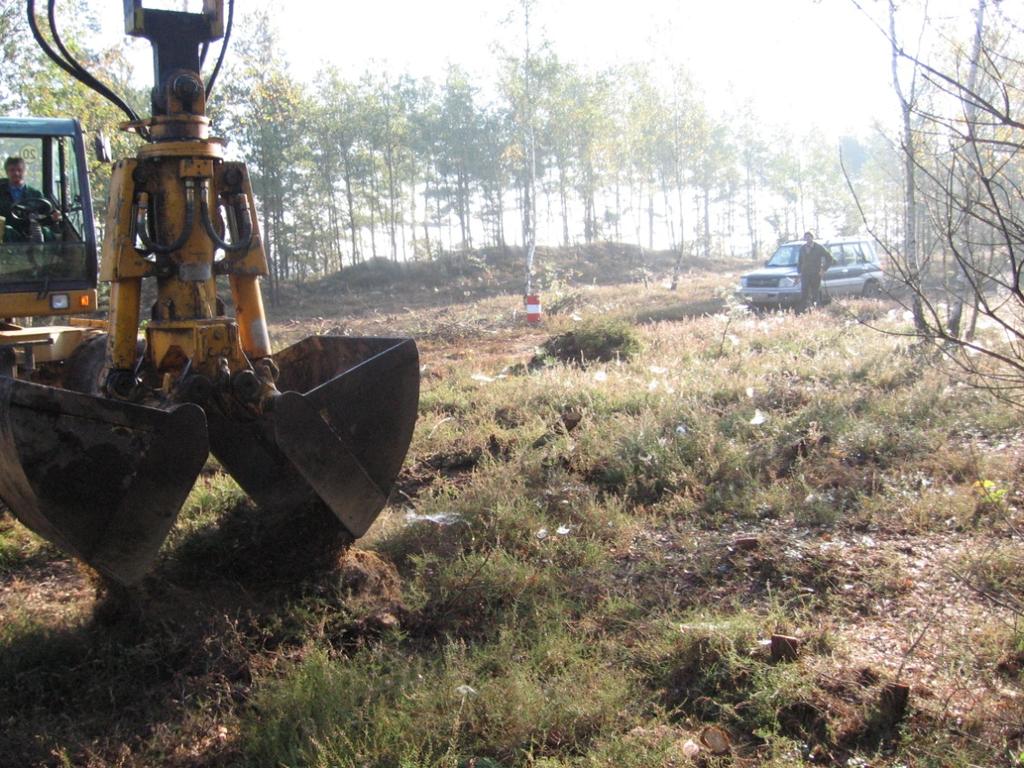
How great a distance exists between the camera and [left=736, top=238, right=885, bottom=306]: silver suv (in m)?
18.1

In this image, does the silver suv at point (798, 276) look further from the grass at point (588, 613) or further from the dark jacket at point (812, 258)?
the grass at point (588, 613)

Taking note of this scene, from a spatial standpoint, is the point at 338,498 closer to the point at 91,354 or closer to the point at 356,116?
the point at 91,354

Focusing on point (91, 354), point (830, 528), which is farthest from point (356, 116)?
point (830, 528)

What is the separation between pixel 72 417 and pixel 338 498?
4.39ft

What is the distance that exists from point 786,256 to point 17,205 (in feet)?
54.8

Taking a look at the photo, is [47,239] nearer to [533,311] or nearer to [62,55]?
[62,55]

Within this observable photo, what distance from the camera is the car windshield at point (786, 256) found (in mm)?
19422

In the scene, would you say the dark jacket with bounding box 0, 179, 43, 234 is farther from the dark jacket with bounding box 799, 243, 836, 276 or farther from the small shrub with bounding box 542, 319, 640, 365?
the dark jacket with bounding box 799, 243, 836, 276

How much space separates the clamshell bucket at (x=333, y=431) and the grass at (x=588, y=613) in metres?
0.35

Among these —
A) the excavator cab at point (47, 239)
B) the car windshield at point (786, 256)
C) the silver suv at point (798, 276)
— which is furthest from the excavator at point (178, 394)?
the car windshield at point (786, 256)

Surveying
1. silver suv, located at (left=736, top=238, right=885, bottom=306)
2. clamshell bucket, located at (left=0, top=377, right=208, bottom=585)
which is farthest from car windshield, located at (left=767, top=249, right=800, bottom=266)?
clamshell bucket, located at (left=0, top=377, right=208, bottom=585)

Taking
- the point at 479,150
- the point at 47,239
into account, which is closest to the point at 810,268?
the point at 47,239

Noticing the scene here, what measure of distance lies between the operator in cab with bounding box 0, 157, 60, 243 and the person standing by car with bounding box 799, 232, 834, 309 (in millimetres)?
14504

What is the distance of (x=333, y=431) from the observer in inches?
172
